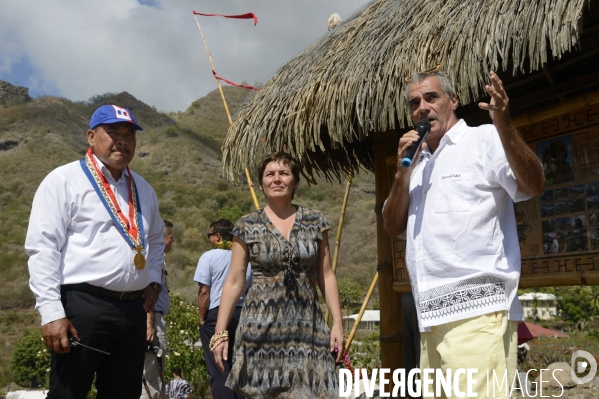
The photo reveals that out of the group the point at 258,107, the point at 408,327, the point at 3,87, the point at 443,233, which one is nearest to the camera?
the point at 443,233

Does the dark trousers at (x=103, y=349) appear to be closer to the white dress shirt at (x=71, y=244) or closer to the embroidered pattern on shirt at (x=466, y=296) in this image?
the white dress shirt at (x=71, y=244)

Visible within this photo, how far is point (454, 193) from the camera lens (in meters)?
2.40

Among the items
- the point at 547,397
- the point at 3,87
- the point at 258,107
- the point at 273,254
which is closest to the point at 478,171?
the point at 273,254

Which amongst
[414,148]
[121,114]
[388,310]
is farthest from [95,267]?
[388,310]

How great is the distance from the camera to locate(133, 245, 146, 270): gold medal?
10.5 feet

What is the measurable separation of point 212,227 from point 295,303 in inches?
108

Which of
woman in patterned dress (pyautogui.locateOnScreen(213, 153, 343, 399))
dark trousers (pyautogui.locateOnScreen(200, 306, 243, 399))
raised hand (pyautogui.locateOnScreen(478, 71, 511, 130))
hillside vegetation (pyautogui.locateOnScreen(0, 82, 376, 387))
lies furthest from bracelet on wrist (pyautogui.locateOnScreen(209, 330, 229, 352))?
hillside vegetation (pyautogui.locateOnScreen(0, 82, 376, 387))

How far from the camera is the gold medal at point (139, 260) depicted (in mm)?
3193

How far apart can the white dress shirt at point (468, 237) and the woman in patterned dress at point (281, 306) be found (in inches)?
31.5

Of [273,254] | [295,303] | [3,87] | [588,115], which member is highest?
[3,87]

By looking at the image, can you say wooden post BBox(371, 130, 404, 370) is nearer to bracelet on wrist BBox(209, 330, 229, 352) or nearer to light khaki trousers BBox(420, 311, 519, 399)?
bracelet on wrist BBox(209, 330, 229, 352)

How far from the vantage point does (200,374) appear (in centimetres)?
Answer: 772

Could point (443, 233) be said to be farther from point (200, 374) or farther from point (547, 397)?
point (200, 374)

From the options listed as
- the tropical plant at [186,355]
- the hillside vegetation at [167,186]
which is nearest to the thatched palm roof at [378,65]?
the tropical plant at [186,355]
